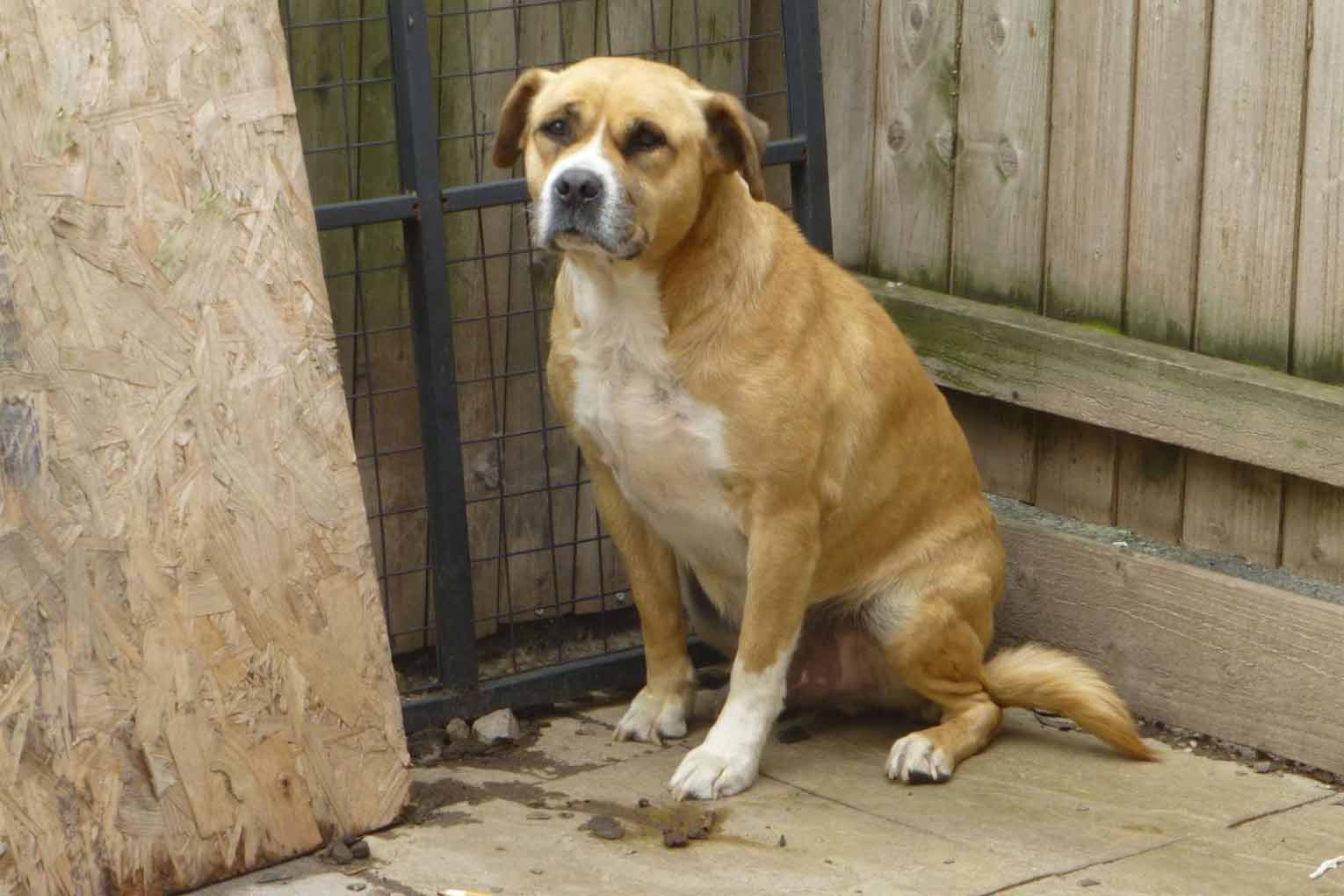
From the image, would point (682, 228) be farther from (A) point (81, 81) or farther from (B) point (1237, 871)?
(B) point (1237, 871)

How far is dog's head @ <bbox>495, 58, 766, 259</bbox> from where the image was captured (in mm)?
3758

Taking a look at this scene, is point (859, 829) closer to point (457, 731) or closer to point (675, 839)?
point (675, 839)

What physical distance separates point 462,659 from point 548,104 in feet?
4.43

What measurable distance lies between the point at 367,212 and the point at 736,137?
0.82 m

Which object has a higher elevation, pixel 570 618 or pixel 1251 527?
pixel 1251 527

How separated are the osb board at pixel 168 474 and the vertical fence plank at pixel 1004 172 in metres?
1.80

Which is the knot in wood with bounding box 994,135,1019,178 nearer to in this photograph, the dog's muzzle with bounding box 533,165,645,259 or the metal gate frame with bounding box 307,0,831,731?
the metal gate frame with bounding box 307,0,831,731

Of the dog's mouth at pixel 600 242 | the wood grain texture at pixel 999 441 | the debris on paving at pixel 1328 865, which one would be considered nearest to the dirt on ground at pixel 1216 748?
the debris on paving at pixel 1328 865

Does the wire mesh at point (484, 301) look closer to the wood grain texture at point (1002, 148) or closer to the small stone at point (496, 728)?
the small stone at point (496, 728)

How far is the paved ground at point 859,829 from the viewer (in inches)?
144

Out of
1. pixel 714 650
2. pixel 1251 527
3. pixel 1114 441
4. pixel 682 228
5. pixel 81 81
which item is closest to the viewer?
pixel 81 81

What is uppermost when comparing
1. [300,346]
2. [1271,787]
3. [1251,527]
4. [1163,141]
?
[1163,141]

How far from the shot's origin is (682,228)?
3945 mm

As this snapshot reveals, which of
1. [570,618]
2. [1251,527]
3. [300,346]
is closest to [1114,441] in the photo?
[1251,527]
